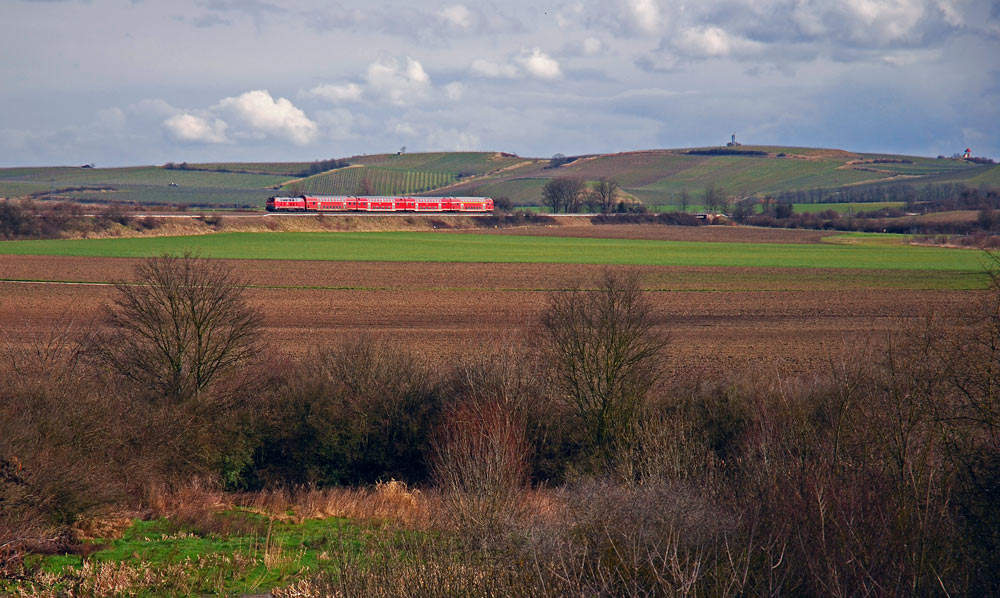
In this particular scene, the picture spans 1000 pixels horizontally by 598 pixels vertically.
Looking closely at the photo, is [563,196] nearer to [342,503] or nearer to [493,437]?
[342,503]

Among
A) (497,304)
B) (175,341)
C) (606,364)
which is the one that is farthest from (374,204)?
(606,364)

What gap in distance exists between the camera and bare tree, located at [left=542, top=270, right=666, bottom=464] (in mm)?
30281

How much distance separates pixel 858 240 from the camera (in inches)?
4833

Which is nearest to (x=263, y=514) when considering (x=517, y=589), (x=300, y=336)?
(x=517, y=589)

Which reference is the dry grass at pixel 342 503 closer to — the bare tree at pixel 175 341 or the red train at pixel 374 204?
the bare tree at pixel 175 341

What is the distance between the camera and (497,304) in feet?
187

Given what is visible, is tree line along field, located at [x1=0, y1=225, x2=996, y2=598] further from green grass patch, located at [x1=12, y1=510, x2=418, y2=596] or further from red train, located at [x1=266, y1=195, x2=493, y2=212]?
red train, located at [x1=266, y1=195, x2=493, y2=212]

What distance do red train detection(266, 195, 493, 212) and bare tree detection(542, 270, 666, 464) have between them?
111 metres

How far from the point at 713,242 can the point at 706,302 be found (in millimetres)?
63555

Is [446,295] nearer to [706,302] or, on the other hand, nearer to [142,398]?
[706,302]

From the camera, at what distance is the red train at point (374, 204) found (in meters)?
137

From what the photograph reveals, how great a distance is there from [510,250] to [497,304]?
45.0m

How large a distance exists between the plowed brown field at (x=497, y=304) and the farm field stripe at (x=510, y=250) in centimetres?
807

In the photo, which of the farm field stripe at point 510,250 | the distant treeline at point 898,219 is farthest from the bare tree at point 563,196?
the farm field stripe at point 510,250
